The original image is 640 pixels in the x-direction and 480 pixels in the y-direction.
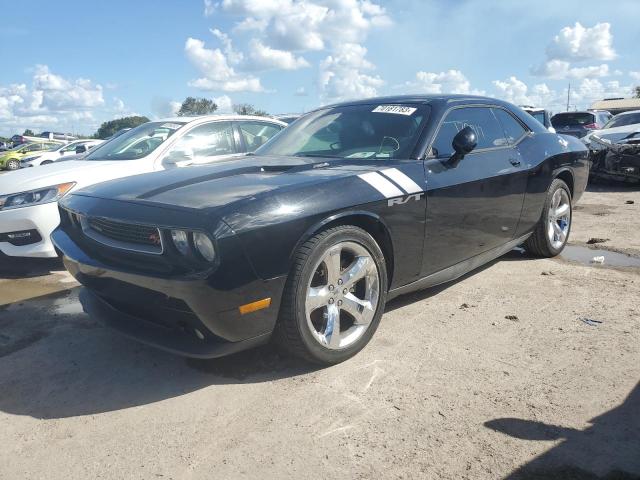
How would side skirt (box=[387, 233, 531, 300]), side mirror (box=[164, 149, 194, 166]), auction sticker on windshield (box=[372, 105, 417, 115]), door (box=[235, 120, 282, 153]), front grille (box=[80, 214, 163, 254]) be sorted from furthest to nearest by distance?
door (box=[235, 120, 282, 153]) → side mirror (box=[164, 149, 194, 166]) → auction sticker on windshield (box=[372, 105, 417, 115]) → side skirt (box=[387, 233, 531, 300]) → front grille (box=[80, 214, 163, 254])

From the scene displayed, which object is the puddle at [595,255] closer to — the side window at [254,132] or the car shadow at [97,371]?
the car shadow at [97,371]

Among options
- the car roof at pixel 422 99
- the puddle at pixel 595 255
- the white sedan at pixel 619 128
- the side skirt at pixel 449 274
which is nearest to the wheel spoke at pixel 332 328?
the side skirt at pixel 449 274

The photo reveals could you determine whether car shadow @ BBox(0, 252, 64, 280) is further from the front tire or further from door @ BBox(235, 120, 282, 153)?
the front tire

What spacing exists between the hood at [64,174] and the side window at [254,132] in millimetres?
1220

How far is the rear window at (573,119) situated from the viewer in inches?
623

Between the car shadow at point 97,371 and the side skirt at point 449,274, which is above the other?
the side skirt at point 449,274

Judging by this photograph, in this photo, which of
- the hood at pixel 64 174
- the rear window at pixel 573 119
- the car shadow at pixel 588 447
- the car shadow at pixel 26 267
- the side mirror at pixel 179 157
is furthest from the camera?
the rear window at pixel 573 119

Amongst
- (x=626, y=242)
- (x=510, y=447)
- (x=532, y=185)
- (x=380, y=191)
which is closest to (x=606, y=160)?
(x=626, y=242)

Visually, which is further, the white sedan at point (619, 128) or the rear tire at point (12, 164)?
the rear tire at point (12, 164)

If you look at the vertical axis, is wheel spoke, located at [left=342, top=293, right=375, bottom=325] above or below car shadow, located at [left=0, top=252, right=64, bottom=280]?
above

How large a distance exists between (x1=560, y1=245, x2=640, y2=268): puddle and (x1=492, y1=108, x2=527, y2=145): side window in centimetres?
134

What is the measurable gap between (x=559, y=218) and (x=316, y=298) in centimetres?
326

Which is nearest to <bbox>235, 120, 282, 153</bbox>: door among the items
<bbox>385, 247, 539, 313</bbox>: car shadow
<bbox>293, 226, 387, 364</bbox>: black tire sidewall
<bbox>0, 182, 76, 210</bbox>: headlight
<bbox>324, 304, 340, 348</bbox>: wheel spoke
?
<bbox>0, 182, 76, 210</bbox>: headlight

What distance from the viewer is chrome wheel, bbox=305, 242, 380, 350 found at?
9.34 feet
